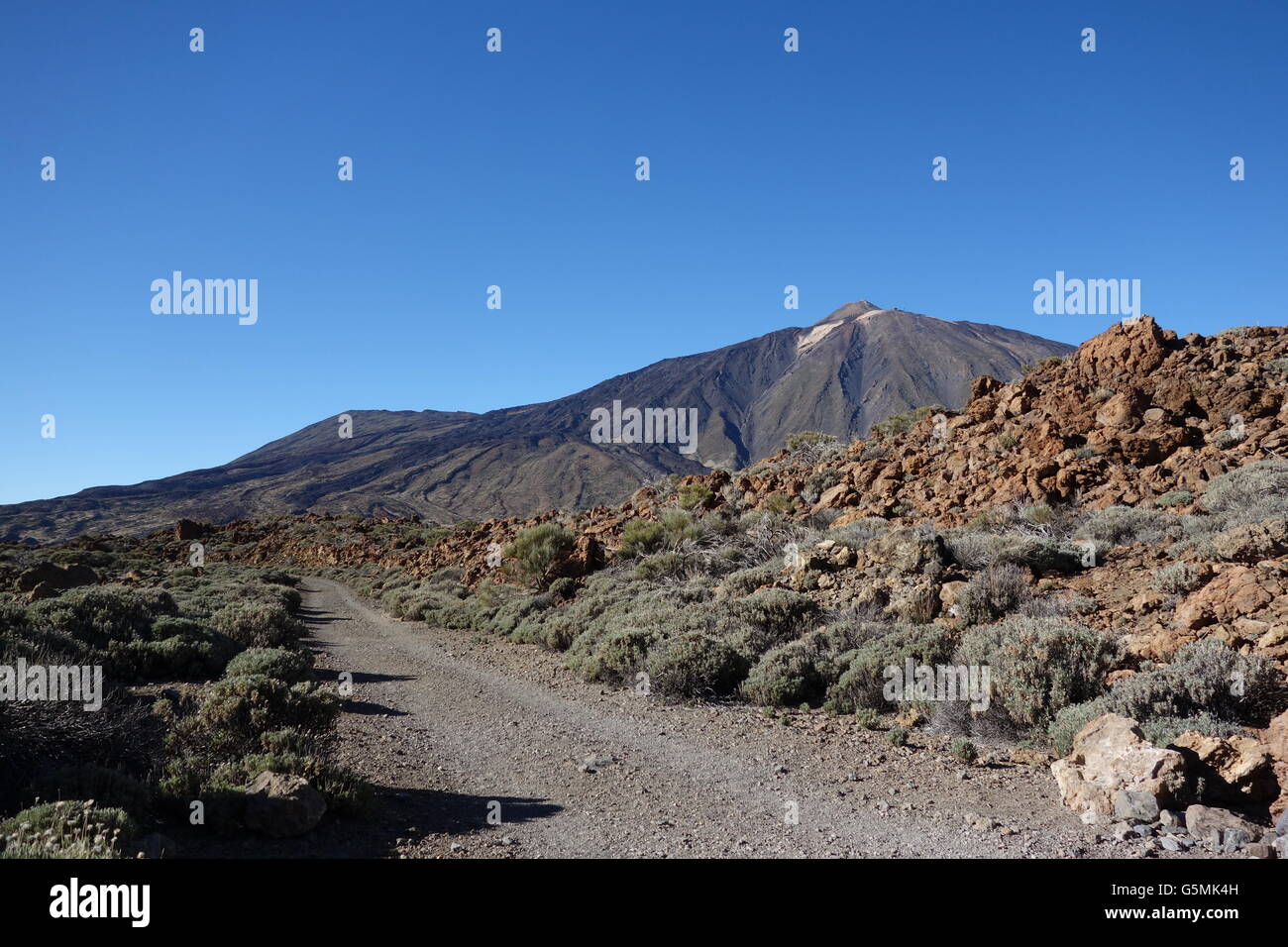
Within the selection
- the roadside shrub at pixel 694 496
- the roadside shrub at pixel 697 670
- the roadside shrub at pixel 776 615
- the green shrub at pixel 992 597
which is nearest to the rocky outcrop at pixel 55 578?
the roadside shrub at pixel 694 496

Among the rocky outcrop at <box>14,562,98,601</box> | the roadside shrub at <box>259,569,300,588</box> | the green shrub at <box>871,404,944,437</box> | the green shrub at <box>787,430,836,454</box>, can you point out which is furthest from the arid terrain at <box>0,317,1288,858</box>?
the roadside shrub at <box>259,569,300,588</box>

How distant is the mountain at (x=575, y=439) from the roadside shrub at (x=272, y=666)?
7237 centimetres

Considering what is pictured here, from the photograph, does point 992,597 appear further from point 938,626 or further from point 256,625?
point 256,625

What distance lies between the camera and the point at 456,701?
855 centimetres

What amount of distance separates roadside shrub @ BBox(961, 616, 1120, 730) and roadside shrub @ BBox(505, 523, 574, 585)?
35.5 feet

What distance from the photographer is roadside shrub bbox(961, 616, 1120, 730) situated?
589 centimetres

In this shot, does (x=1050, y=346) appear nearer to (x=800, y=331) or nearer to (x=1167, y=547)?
(x=800, y=331)

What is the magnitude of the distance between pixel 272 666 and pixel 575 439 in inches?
4688

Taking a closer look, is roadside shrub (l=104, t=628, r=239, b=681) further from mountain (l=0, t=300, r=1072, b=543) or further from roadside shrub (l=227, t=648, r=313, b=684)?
mountain (l=0, t=300, r=1072, b=543)

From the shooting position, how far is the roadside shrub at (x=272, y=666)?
7602mm

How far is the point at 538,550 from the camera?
16.3 metres

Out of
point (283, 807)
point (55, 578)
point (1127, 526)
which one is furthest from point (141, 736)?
point (55, 578)

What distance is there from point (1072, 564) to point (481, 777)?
7.50m

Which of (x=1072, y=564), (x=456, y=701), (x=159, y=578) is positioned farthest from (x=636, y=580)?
(x=159, y=578)
